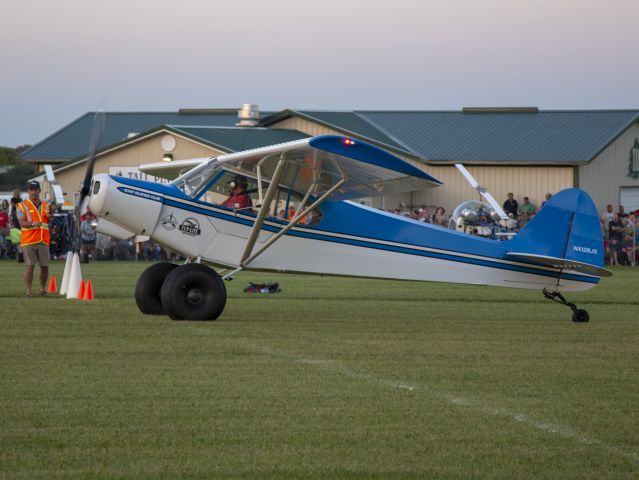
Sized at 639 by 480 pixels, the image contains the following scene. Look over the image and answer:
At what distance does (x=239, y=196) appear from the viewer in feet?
46.3

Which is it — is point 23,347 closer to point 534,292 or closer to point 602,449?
point 602,449

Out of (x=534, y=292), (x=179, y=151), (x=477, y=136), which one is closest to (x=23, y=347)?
(x=534, y=292)

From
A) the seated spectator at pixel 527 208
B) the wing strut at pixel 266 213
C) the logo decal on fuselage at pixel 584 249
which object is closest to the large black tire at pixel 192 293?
the wing strut at pixel 266 213

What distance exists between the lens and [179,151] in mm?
38406

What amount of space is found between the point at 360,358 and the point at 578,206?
5.73 m

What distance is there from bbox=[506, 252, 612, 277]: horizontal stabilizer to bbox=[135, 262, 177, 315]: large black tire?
4705 mm

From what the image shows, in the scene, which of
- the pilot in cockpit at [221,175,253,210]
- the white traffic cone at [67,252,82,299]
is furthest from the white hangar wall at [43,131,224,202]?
the pilot in cockpit at [221,175,253,210]

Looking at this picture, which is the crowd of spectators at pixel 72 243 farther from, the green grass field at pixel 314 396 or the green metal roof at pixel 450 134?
the green grass field at pixel 314 396

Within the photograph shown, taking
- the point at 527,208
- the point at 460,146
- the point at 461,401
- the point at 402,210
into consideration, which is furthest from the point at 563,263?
the point at 460,146

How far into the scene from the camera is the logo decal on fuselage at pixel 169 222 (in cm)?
1352

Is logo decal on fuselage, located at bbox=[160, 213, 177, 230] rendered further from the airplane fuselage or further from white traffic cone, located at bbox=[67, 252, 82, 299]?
white traffic cone, located at bbox=[67, 252, 82, 299]

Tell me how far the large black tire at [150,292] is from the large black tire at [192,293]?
868mm

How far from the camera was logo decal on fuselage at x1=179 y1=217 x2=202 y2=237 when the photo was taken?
13.6 meters

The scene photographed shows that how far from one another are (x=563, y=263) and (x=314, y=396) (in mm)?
7367
